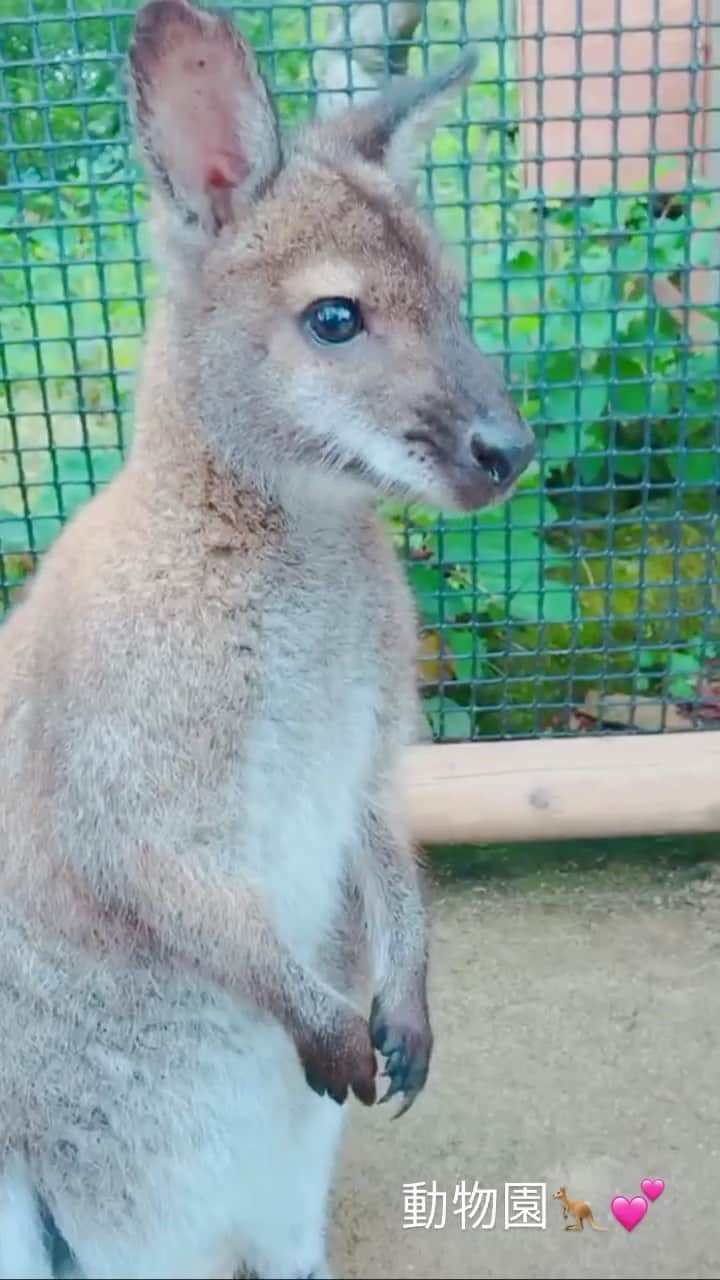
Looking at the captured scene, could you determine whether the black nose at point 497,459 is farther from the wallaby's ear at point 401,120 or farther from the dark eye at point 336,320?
the wallaby's ear at point 401,120

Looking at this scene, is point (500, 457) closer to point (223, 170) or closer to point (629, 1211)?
point (223, 170)

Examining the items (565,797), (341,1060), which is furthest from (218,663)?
(565,797)

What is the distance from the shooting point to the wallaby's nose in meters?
1.50

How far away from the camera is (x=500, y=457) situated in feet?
4.95

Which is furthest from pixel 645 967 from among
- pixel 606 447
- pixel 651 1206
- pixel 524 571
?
pixel 606 447

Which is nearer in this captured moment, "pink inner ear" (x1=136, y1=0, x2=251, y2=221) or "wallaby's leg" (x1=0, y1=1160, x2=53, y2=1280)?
"pink inner ear" (x1=136, y1=0, x2=251, y2=221)

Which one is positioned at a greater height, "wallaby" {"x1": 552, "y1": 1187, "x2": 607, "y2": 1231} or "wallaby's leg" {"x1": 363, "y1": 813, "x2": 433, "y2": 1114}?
"wallaby's leg" {"x1": 363, "y1": 813, "x2": 433, "y2": 1114}

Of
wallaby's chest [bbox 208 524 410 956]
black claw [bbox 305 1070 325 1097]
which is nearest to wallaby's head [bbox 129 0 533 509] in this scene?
wallaby's chest [bbox 208 524 410 956]

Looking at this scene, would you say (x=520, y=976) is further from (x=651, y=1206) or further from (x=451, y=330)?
(x=451, y=330)

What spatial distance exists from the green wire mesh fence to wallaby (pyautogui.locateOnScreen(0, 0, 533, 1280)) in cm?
92

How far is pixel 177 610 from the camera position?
1.62 metres

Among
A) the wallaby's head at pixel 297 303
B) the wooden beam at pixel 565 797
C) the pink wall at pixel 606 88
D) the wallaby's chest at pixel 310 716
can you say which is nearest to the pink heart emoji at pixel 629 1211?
the wallaby's chest at pixel 310 716

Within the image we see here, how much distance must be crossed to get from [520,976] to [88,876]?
40.9 inches

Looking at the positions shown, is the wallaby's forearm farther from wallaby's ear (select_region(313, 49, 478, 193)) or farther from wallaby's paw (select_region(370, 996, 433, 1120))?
wallaby's ear (select_region(313, 49, 478, 193))
